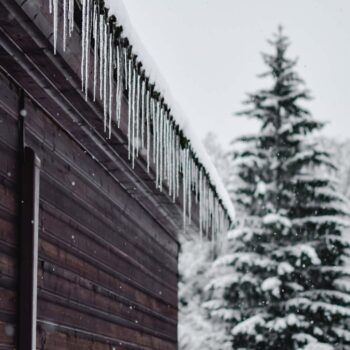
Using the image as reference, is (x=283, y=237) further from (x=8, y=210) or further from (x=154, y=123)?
(x=8, y=210)

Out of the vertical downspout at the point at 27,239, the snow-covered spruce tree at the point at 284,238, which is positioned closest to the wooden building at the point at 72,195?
the vertical downspout at the point at 27,239

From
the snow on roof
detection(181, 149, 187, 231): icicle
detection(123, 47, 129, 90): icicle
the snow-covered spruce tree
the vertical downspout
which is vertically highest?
the snow-covered spruce tree

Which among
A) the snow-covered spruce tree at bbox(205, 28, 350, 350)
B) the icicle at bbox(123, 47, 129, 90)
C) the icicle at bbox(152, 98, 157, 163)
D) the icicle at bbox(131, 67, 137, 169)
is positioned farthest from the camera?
the snow-covered spruce tree at bbox(205, 28, 350, 350)

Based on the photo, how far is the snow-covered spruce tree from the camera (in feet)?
48.6

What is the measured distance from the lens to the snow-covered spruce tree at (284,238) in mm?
14828

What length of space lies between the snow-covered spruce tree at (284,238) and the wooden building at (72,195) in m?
8.67

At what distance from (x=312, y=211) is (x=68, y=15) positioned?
1285 cm

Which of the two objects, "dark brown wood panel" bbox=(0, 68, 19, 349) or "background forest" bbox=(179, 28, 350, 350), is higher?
"background forest" bbox=(179, 28, 350, 350)

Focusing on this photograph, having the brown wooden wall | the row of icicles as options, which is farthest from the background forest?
the row of icicles

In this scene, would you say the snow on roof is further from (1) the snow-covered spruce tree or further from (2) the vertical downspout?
(1) the snow-covered spruce tree

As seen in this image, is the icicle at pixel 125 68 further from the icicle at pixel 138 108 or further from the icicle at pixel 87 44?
the icicle at pixel 87 44

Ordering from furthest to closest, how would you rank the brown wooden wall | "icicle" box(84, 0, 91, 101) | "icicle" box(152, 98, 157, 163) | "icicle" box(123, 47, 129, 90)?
1. "icicle" box(152, 98, 157, 163)
2. "icicle" box(123, 47, 129, 90)
3. the brown wooden wall
4. "icicle" box(84, 0, 91, 101)

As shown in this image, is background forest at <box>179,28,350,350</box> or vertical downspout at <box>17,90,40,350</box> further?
background forest at <box>179,28,350,350</box>

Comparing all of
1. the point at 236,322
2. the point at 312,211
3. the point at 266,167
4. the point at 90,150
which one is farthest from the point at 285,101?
the point at 90,150
